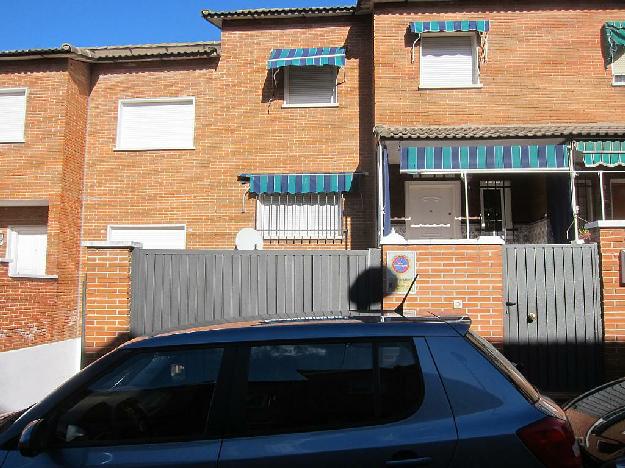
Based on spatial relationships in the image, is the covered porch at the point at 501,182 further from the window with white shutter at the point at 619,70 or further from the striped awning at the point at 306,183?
the window with white shutter at the point at 619,70

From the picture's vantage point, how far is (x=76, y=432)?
2529 mm

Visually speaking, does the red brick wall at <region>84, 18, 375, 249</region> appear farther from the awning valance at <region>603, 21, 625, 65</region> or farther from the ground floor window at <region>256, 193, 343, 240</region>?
the awning valance at <region>603, 21, 625, 65</region>

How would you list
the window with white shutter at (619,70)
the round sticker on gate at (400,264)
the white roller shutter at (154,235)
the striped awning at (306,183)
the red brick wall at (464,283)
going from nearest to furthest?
the red brick wall at (464,283) → the round sticker on gate at (400,264) → the window with white shutter at (619,70) → the striped awning at (306,183) → the white roller shutter at (154,235)

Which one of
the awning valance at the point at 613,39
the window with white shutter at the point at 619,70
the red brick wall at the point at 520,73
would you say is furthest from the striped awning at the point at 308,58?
→ the window with white shutter at the point at 619,70

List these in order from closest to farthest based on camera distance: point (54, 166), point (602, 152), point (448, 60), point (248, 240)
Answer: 1. point (248, 240)
2. point (602, 152)
3. point (448, 60)
4. point (54, 166)

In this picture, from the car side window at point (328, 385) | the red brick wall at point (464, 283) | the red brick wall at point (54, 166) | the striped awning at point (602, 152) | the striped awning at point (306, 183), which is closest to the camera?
the car side window at point (328, 385)

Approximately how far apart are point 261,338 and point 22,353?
5.62 meters

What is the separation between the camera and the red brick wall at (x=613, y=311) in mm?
6484

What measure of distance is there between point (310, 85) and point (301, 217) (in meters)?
3.01

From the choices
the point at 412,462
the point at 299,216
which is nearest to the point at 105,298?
the point at 299,216

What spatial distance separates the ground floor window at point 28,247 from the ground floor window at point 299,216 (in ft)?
17.0

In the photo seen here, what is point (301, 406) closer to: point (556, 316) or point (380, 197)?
point (556, 316)

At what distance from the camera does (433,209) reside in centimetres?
1149

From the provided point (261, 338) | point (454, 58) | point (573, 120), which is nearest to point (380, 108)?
point (454, 58)
